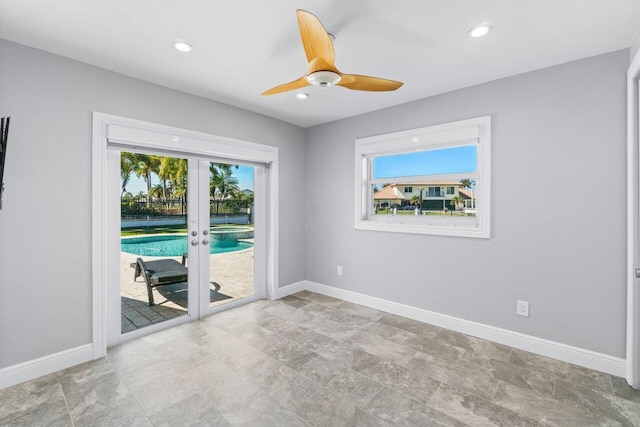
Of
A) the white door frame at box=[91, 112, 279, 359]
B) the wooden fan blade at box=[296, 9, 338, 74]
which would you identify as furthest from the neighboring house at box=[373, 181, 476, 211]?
the wooden fan blade at box=[296, 9, 338, 74]

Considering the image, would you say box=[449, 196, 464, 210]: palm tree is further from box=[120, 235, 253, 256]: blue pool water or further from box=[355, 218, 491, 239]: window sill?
box=[120, 235, 253, 256]: blue pool water

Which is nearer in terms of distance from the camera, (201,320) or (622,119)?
(622,119)

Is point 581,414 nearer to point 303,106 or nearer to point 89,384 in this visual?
point 89,384

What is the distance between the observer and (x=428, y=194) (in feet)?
11.3

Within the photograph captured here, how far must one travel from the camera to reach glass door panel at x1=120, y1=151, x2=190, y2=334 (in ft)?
Answer: 9.48

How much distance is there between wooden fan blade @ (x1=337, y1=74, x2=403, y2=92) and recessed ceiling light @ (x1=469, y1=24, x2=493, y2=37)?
0.58m

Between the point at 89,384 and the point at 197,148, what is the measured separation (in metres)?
2.25

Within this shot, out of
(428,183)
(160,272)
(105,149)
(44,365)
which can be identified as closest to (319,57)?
(105,149)

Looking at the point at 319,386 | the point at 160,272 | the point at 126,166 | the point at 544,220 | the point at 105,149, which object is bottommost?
the point at 319,386

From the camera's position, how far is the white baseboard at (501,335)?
2.34 metres

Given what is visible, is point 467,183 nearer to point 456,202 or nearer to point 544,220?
point 456,202

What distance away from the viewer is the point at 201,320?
131 inches

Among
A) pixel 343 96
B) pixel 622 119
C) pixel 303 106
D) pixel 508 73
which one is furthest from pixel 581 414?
pixel 303 106

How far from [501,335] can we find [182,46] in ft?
12.2
